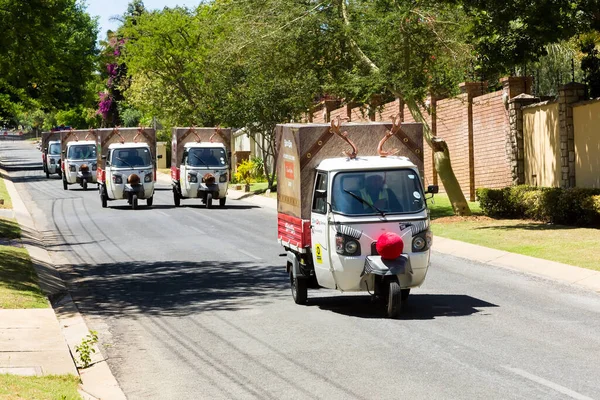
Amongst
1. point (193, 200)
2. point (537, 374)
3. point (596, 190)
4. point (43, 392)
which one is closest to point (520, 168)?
point (596, 190)

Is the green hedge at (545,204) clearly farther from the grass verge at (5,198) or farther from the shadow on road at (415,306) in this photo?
the grass verge at (5,198)

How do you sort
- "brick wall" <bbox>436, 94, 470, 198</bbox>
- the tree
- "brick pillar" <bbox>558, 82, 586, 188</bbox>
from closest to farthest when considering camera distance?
the tree, "brick pillar" <bbox>558, 82, 586, 188</bbox>, "brick wall" <bbox>436, 94, 470, 198</bbox>

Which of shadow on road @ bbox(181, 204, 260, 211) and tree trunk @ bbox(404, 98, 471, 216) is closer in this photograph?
tree trunk @ bbox(404, 98, 471, 216)

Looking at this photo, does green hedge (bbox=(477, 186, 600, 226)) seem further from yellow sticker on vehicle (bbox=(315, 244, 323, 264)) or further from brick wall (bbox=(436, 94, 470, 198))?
yellow sticker on vehicle (bbox=(315, 244, 323, 264))

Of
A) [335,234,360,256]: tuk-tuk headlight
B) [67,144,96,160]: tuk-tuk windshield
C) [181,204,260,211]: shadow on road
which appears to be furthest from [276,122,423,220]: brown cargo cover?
[67,144,96,160]: tuk-tuk windshield

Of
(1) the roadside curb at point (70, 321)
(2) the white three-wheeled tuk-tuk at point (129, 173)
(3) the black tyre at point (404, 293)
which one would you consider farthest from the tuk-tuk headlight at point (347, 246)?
(2) the white three-wheeled tuk-tuk at point (129, 173)

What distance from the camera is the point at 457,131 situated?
38.8m

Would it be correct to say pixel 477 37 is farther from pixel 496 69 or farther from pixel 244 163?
pixel 244 163

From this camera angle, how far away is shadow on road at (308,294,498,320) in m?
15.2

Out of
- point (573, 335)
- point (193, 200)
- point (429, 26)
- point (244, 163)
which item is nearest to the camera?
point (573, 335)

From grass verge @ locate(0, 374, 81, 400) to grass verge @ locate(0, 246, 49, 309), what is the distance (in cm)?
519

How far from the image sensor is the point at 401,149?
16375 mm

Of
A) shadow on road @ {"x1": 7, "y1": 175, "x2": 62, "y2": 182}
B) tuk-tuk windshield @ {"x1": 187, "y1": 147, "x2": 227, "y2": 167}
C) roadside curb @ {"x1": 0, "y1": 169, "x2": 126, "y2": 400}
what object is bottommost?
roadside curb @ {"x1": 0, "y1": 169, "x2": 126, "y2": 400}

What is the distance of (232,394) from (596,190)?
56.8ft
